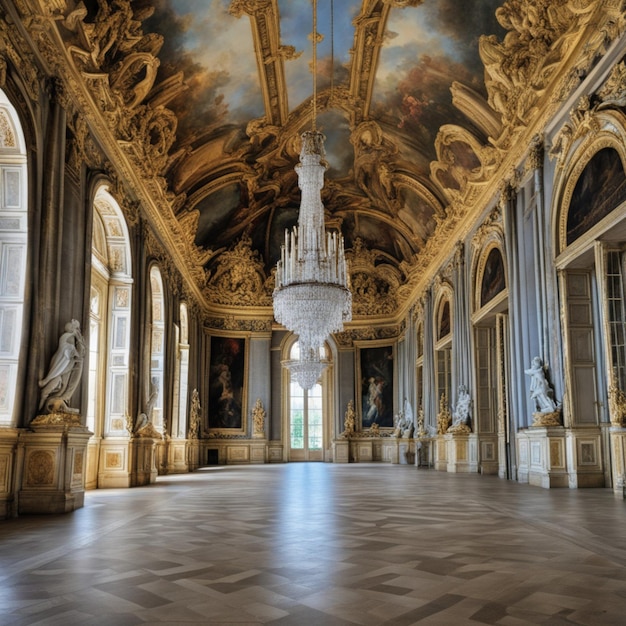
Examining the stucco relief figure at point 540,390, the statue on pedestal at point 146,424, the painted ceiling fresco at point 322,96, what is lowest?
the statue on pedestal at point 146,424

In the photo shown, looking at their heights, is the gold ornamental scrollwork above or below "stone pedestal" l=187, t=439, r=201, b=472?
above

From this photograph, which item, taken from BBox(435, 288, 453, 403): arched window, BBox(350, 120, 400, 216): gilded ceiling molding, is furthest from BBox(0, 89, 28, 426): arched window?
BBox(435, 288, 453, 403): arched window

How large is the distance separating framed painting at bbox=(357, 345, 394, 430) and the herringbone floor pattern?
21362 millimetres

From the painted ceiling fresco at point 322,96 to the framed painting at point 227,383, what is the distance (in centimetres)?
554

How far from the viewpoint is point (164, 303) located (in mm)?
20281

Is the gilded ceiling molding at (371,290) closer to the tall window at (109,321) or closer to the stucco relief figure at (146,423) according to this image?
the stucco relief figure at (146,423)

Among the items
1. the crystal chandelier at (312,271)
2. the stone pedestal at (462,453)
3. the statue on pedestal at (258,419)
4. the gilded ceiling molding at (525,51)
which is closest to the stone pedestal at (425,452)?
the stone pedestal at (462,453)

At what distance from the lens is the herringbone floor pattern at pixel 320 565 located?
372 cm

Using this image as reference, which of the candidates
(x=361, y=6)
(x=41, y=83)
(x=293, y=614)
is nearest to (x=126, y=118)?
(x=41, y=83)

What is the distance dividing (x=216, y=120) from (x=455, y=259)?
27.3 ft

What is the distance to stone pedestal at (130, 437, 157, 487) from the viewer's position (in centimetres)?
1523

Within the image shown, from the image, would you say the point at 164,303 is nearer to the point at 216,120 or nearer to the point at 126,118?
the point at 216,120

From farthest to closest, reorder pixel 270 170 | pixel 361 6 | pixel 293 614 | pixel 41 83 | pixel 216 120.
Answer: pixel 270 170 → pixel 216 120 → pixel 361 6 → pixel 41 83 → pixel 293 614

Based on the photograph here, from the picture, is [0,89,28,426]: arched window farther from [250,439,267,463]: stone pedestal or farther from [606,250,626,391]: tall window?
[250,439,267,463]: stone pedestal
